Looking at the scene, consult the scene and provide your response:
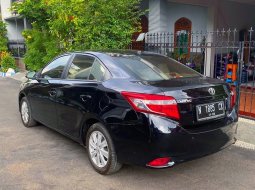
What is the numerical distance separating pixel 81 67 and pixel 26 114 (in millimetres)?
2140

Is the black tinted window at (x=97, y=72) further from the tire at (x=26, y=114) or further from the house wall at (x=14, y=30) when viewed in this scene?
the house wall at (x=14, y=30)

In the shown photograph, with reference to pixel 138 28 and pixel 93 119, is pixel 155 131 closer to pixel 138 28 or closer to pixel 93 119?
pixel 93 119

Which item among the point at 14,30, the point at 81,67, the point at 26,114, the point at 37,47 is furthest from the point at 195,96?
the point at 14,30

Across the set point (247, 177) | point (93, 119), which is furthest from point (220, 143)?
point (93, 119)

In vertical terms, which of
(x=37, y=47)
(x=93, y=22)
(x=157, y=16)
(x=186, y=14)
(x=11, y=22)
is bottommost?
(x=37, y=47)

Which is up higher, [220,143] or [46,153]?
[220,143]

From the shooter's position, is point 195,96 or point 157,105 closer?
point 157,105

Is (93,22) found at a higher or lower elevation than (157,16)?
lower

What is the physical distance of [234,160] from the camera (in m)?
4.22

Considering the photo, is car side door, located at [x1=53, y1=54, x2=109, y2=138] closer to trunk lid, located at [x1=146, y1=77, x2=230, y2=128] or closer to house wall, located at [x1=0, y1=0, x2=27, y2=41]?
trunk lid, located at [x1=146, y1=77, x2=230, y2=128]

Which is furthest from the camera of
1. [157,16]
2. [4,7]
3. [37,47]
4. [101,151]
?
[4,7]

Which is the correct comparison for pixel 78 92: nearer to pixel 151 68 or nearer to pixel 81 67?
pixel 81 67

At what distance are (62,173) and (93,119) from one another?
0.79 meters

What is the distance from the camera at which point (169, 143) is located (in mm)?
3100
